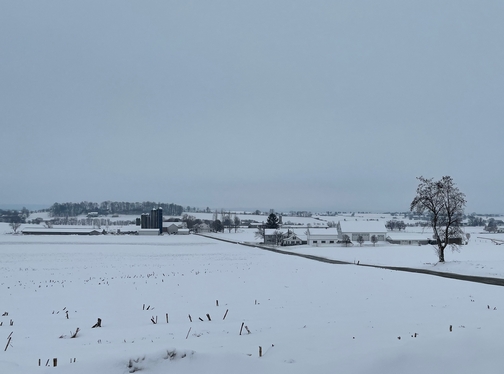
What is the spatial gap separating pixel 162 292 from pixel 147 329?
886 cm

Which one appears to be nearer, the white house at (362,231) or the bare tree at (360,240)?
the bare tree at (360,240)

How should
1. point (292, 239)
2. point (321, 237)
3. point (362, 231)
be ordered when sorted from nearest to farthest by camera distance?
point (292, 239) → point (321, 237) → point (362, 231)

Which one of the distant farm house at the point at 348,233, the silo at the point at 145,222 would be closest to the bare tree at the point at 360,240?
the distant farm house at the point at 348,233

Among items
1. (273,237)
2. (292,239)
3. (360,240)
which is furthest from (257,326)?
(273,237)

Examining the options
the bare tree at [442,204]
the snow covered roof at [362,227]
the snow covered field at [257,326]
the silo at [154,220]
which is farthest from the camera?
the silo at [154,220]

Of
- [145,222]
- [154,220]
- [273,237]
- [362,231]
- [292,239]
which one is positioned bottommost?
[292,239]

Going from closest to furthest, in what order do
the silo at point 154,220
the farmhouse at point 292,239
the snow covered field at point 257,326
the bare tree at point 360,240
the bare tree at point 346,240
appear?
the snow covered field at point 257,326 < the bare tree at point 346,240 < the bare tree at point 360,240 < the farmhouse at point 292,239 < the silo at point 154,220

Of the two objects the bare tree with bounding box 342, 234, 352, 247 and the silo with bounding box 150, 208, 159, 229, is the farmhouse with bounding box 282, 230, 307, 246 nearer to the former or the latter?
the bare tree with bounding box 342, 234, 352, 247

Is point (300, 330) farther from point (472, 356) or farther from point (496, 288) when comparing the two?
point (496, 288)

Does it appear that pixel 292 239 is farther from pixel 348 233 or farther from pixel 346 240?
pixel 348 233

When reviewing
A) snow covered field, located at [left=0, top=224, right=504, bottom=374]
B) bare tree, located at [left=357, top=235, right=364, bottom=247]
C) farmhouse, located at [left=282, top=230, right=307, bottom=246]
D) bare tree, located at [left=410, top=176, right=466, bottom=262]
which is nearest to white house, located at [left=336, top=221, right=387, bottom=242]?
bare tree, located at [left=357, top=235, right=364, bottom=247]

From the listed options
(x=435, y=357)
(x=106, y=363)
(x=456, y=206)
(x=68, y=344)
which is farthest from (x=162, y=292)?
(x=456, y=206)

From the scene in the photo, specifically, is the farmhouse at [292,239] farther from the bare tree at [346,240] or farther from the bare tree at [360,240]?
the bare tree at [360,240]

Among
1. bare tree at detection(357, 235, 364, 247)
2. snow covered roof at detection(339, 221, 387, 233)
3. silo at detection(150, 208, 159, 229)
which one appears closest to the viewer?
bare tree at detection(357, 235, 364, 247)
